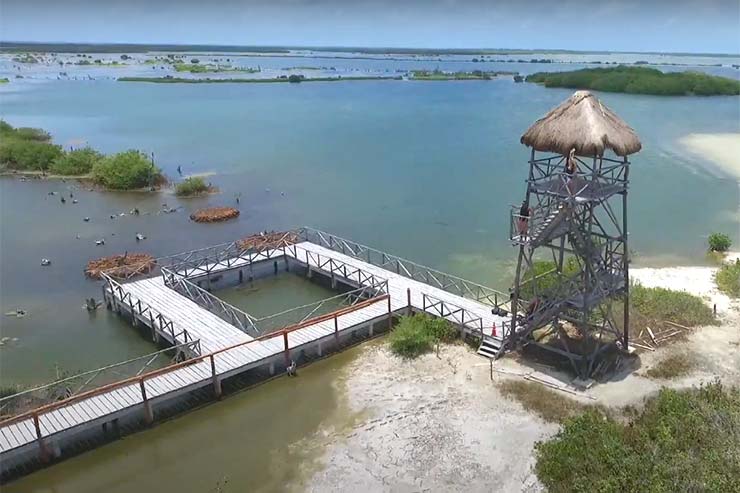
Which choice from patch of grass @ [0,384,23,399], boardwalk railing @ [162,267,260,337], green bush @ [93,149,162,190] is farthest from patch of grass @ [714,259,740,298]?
green bush @ [93,149,162,190]

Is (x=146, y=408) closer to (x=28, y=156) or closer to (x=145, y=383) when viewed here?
(x=145, y=383)

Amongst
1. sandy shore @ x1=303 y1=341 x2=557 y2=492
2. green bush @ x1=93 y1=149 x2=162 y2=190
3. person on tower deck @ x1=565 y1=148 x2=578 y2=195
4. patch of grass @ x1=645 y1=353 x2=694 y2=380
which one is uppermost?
person on tower deck @ x1=565 y1=148 x2=578 y2=195

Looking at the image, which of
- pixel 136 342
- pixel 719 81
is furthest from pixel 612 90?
pixel 136 342

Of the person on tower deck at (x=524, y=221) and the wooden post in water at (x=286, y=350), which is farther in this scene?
the wooden post in water at (x=286, y=350)

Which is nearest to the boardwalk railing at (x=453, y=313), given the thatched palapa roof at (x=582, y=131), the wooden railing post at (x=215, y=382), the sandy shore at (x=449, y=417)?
the sandy shore at (x=449, y=417)

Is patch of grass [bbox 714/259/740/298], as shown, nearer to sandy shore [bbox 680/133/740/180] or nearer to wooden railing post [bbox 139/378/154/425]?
wooden railing post [bbox 139/378/154/425]

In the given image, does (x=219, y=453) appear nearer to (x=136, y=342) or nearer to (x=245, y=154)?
(x=136, y=342)

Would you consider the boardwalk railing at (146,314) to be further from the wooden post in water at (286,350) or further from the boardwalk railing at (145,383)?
the wooden post in water at (286,350)
